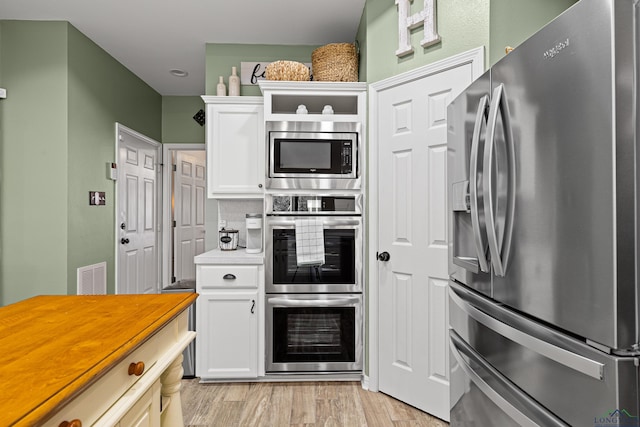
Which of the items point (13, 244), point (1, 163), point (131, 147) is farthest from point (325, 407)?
point (131, 147)

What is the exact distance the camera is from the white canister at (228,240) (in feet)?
10.7

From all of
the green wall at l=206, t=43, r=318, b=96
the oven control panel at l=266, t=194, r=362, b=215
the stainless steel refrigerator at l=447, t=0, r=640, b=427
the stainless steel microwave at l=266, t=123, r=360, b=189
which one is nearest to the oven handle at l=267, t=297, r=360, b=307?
the oven control panel at l=266, t=194, r=362, b=215

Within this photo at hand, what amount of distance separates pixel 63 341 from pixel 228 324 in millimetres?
1911

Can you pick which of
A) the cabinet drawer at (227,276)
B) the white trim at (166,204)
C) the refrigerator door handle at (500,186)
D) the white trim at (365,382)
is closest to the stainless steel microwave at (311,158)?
the cabinet drawer at (227,276)

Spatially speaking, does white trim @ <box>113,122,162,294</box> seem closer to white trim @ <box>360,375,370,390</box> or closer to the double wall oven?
the double wall oven

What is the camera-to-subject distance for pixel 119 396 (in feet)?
3.15

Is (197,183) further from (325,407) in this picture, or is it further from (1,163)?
(325,407)

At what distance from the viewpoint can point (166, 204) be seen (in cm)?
519

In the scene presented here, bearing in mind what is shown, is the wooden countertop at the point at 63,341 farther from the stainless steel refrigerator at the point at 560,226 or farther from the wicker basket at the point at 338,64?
the wicker basket at the point at 338,64

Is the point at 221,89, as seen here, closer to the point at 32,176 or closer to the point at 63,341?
the point at 32,176

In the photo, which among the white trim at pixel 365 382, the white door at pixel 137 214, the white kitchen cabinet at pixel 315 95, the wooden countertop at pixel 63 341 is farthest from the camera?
the white door at pixel 137 214

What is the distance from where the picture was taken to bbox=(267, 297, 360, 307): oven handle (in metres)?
2.82

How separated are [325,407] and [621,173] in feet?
7.36

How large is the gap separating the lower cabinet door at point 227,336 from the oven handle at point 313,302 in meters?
0.19
